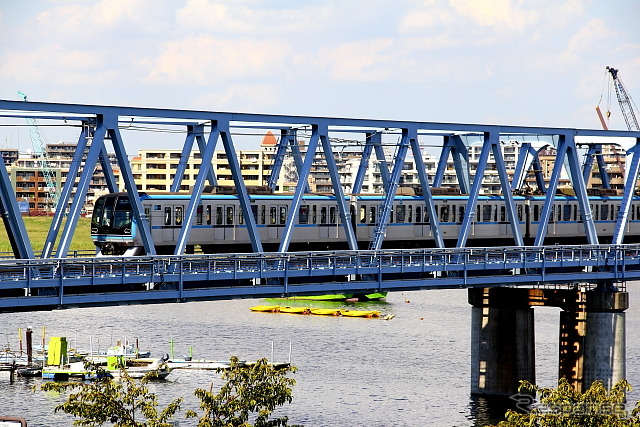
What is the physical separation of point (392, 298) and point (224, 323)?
29.8 meters

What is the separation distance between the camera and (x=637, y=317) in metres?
104

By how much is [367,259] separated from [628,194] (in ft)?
59.6

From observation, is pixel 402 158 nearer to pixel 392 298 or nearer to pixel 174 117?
pixel 174 117

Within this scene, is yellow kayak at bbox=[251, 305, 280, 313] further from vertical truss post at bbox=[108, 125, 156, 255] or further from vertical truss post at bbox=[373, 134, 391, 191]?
vertical truss post at bbox=[108, 125, 156, 255]

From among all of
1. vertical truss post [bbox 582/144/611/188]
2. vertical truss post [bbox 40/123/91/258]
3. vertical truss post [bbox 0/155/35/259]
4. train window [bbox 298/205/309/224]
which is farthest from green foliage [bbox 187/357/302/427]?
vertical truss post [bbox 582/144/611/188]

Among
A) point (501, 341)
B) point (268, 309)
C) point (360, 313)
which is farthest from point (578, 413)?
point (268, 309)

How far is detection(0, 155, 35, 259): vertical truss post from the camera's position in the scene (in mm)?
43344

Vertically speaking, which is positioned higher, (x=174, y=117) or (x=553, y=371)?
(x=174, y=117)

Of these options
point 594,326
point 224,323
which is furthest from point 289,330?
point 594,326

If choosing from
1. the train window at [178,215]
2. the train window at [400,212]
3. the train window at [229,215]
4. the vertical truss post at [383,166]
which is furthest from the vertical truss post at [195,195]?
the train window at [400,212]

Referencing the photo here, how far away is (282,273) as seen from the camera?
164 feet

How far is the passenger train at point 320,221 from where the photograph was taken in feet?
193

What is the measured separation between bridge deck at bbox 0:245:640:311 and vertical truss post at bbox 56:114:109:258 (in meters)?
1.04

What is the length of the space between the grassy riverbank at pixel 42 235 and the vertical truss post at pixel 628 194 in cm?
7504
